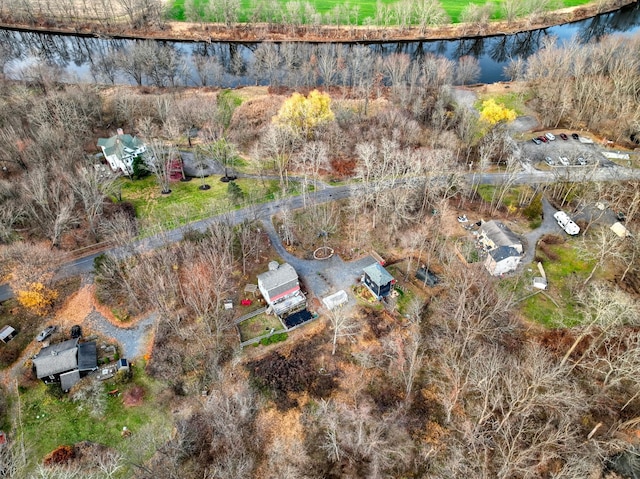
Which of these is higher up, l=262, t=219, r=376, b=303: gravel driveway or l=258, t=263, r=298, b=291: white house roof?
l=258, t=263, r=298, b=291: white house roof

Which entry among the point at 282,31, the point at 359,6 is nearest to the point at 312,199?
the point at 282,31

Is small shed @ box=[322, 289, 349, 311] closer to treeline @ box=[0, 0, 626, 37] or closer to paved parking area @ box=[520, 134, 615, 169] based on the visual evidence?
paved parking area @ box=[520, 134, 615, 169]

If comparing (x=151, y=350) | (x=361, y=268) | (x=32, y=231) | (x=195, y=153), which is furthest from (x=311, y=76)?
(x=151, y=350)

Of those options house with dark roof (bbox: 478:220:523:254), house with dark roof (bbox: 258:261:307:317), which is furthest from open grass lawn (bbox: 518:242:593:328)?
house with dark roof (bbox: 258:261:307:317)

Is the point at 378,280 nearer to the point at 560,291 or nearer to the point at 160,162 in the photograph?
the point at 560,291

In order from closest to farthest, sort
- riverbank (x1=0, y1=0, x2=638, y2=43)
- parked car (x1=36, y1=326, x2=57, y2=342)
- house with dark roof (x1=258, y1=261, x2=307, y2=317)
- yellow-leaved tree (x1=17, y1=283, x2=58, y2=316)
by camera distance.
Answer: parked car (x1=36, y1=326, x2=57, y2=342) < yellow-leaved tree (x1=17, y1=283, x2=58, y2=316) < house with dark roof (x1=258, y1=261, x2=307, y2=317) < riverbank (x1=0, y1=0, x2=638, y2=43)

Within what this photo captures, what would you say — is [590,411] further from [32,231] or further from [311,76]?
[311,76]
